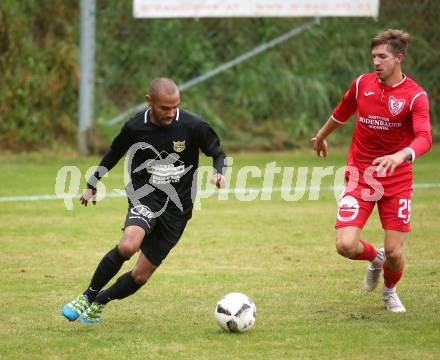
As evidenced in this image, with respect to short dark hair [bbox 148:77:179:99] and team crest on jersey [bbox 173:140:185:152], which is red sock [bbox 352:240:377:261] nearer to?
team crest on jersey [bbox 173:140:185:152]

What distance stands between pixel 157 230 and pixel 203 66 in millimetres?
9774

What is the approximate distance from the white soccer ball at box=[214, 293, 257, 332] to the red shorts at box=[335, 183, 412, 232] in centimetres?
104

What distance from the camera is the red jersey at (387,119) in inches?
252

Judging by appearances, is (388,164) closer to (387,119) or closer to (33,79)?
(387,119)

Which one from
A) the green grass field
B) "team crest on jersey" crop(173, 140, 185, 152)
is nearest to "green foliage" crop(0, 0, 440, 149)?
the green grass field

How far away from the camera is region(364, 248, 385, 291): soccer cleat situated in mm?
6875

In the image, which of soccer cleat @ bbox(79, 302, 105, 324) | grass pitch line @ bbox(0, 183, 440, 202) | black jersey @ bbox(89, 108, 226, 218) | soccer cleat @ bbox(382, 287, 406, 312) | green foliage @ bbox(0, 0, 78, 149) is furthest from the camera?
green foliage @ bbox(0, 0, 78, 149)

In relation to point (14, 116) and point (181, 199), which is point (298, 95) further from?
point (181, 199)

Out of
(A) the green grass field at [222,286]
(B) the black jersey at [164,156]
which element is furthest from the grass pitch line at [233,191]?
(B) the black jersey at [164,156]

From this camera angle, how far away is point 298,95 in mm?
16203

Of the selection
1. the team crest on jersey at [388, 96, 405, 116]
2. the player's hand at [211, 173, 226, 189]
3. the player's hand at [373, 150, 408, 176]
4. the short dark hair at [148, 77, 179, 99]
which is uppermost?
the short dark hair at [148, 77, 179, 99]

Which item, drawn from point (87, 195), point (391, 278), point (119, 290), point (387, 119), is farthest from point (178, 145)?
point (391, 278)

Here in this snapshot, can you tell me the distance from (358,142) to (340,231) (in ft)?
2.28

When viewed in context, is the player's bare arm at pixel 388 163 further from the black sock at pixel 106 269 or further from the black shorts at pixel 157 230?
the black sock at pixel 106 269
